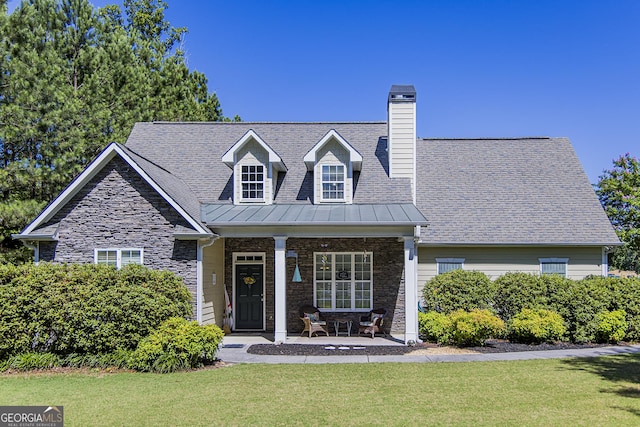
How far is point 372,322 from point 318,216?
12.1ft

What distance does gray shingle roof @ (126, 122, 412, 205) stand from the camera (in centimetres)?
1820

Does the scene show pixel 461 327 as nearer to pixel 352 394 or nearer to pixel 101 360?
pixel 352 394

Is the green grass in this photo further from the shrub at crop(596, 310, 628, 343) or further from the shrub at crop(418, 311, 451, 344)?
the shrub at crop(596, 310, 628, 343)

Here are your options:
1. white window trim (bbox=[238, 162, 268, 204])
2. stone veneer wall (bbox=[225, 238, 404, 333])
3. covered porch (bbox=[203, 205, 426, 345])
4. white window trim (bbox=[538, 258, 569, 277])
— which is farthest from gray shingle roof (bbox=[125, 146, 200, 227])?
white window trim (bbox=[538, 258, 569, 277])

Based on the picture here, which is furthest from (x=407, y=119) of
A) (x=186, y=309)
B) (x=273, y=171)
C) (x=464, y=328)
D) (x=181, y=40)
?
(x=181, y=40)

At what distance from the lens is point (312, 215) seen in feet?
53.1

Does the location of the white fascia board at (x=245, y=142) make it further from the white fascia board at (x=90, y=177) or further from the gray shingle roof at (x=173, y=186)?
the white fascia board at (x=90, y=177)

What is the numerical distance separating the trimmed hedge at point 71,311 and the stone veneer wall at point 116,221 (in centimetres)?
224

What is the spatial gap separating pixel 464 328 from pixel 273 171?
7871 millimetres

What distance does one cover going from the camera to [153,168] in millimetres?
16062

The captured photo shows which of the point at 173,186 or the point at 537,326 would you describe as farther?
the point at 173,186

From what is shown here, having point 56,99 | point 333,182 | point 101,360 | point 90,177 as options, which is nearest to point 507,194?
point 333,182

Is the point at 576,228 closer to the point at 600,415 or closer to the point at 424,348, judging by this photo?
the point at 424,348

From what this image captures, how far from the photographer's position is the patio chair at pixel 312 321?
16.6 meters
